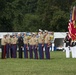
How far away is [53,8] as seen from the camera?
63219 millimetres

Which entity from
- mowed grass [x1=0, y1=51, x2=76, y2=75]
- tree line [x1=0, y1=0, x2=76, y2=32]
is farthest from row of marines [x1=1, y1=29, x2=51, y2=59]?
tree line [x1=0, y1=0, x2=76, y2=32]

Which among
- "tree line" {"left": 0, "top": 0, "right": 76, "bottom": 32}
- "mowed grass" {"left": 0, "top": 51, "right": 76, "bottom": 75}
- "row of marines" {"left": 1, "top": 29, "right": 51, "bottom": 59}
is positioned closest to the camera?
"mowed grass" {"left": 0, "top": 51, "right": 76, "bottom": 75}

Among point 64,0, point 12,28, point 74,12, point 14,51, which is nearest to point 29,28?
Result: point 12,28

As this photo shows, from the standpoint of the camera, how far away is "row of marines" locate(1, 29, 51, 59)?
2448 centimetres

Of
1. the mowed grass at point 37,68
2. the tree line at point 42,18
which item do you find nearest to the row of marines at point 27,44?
the mowed grass at point 37,68

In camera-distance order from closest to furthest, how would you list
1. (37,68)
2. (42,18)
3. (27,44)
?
(37,68)
(27,44)
(42,18)

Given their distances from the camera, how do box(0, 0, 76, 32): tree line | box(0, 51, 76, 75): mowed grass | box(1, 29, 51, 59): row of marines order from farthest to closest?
box(0, 0, 76, 32): tree line < box(1, 29, 51, 59): row of marines < box(0, 51, 76, 75): mowed grass

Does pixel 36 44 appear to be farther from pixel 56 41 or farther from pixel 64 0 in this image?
pixel 64 0

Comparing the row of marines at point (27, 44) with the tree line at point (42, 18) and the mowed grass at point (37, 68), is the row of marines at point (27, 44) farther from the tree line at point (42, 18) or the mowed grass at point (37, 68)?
the tree line at point (42, 18)

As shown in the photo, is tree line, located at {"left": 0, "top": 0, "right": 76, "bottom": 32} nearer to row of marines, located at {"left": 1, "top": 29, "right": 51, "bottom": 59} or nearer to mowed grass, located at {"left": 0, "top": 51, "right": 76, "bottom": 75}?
row of marines, located at {"left": 1, "top": 29, "right": 51, "bottom": 59}

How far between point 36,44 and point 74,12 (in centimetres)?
616

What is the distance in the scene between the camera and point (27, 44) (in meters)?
25.6

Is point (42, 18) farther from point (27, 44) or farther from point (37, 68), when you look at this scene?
point (37, 68)

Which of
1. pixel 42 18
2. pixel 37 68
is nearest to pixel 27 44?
pixel 37 68
